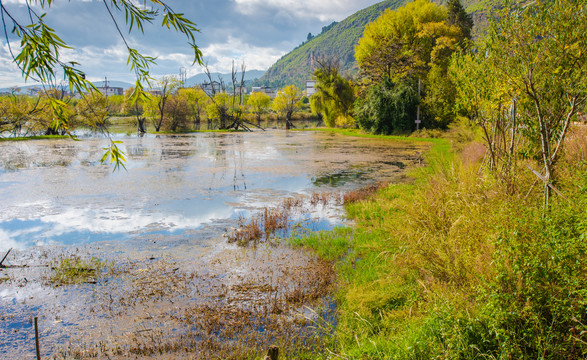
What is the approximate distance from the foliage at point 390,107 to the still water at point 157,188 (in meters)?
12.6

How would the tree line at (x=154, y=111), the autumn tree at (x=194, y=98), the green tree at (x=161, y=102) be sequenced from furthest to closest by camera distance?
1. the autumn tree at (x=194, y=98)
2. the green tree at (x=161, y=102)
3. the tree line at (x=154, y=111)

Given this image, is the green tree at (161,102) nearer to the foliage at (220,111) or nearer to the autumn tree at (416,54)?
the foliage at (220,111)

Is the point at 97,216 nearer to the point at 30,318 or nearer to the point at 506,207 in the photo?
the point at 30,318

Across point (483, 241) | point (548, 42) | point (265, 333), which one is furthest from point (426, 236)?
point (548, 42)

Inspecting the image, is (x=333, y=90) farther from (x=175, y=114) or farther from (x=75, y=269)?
(x=75, y=269)

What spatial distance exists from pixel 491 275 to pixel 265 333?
2.92 metres

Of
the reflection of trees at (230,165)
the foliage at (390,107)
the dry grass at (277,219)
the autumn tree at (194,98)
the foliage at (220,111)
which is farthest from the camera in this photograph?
the autumn tree at (194,98)

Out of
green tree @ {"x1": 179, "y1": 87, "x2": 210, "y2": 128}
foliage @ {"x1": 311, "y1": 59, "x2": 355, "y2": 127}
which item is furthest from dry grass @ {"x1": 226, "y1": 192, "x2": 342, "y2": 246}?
green tree @ {"x1": 179, "y1": 87, "x2": 210, "y2": 128}

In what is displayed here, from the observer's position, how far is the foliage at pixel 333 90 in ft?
160

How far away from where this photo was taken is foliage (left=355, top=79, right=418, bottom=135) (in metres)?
36.1

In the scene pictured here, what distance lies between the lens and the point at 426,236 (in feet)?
19.0

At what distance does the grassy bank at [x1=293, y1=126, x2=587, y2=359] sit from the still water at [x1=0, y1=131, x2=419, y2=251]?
14.8ft

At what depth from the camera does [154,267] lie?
23.5ft

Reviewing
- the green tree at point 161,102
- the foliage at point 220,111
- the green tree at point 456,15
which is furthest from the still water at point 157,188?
the green tree at point 456,15
